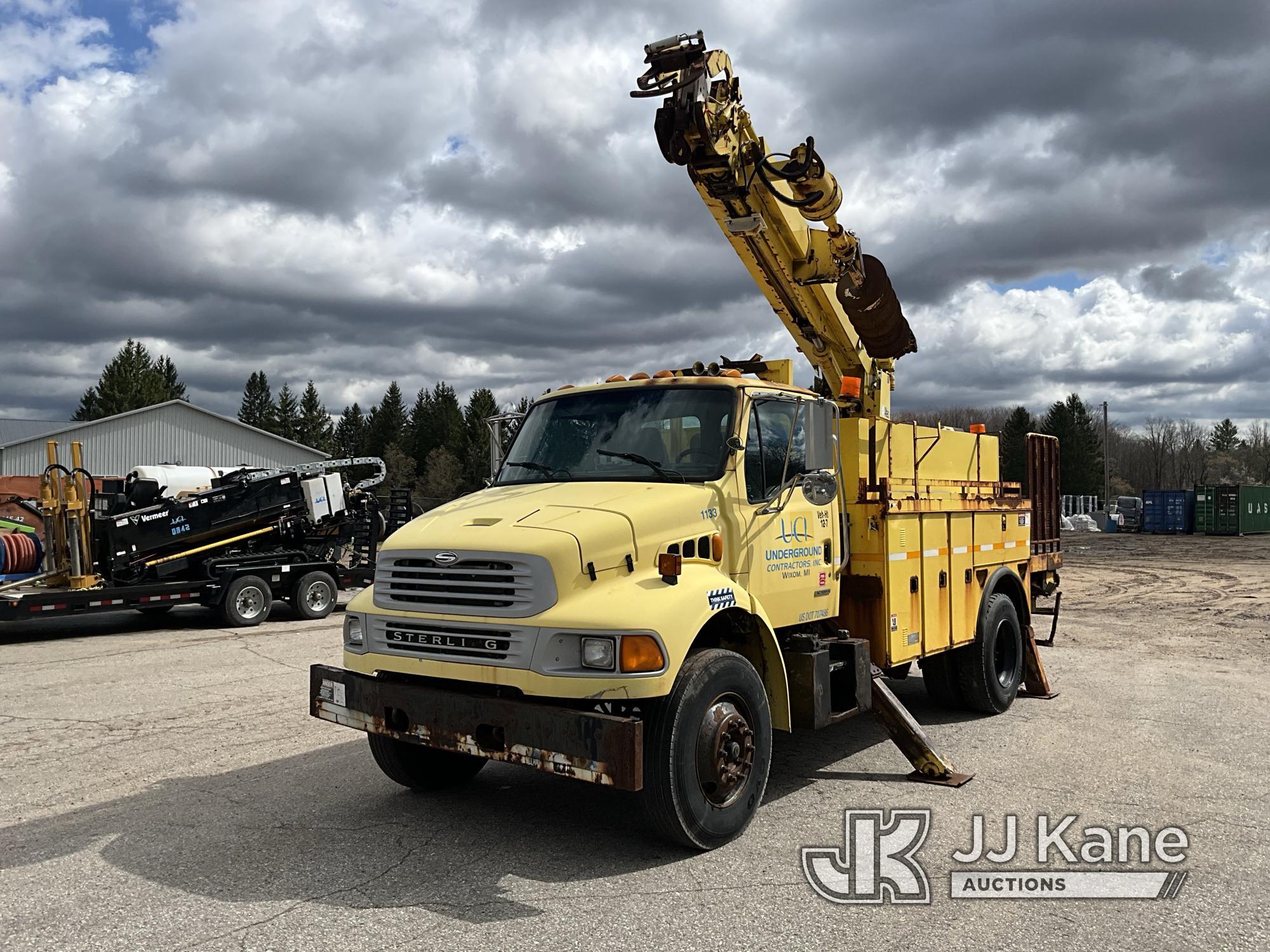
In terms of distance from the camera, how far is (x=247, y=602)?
15.1 m

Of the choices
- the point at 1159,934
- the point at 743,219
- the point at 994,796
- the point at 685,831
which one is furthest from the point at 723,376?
the point at 1159,934

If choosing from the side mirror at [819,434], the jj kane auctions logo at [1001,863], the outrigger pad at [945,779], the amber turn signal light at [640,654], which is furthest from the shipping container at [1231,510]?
the amber turn signal light at [640,654]

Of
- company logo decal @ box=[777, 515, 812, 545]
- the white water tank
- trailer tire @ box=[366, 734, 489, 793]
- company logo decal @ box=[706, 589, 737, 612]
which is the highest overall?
the white water tank

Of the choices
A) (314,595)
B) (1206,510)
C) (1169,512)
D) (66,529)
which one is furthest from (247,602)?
(1169,512)

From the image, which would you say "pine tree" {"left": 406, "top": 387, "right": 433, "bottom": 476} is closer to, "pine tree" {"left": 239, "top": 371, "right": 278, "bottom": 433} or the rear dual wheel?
"pine tree" {"left": 239, "top": 371, "right": 278, "bottom": 433}

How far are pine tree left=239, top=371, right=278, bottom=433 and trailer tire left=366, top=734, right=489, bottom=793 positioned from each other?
84595 millimetres

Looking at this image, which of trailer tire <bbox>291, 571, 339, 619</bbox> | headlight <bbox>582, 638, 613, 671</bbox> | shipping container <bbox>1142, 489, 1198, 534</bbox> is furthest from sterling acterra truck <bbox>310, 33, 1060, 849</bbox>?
shipping container <bbox>1142, 489, 1198, 534</bbox>

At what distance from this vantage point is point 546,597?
15.4 ft

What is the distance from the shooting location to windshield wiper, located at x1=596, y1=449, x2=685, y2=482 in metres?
5.56

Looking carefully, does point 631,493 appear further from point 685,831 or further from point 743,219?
point 743,219

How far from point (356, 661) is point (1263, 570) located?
2660cm

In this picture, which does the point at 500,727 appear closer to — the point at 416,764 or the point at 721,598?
the point at 721,598

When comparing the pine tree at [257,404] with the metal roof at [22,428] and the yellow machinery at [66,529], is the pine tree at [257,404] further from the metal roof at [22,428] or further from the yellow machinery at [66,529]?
the yellow machinery at [66,529]

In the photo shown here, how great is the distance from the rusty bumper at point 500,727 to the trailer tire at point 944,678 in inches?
176
